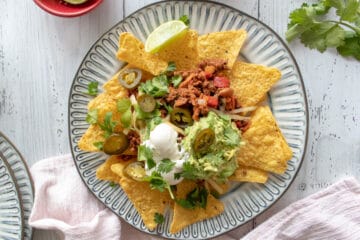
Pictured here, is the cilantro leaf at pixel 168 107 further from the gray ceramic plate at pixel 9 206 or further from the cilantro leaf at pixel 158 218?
the gray ceramic plate at pixel 9 206

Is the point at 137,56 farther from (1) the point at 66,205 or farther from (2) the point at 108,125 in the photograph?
(1) the point at 66,205

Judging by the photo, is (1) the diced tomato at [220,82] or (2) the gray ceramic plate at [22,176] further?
(2) the gray ceramic plate at [22,176]

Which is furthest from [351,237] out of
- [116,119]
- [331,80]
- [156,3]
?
[156,3]

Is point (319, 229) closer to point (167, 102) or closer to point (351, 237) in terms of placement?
point (351, 237)

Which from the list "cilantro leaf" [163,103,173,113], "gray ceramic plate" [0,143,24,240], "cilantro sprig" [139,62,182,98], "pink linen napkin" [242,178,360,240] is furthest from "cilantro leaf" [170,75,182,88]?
"gray ceramic plate" [0,143,24,240]

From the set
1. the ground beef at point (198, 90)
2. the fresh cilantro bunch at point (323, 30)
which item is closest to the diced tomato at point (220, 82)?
the ground beef at point (198, 90)
